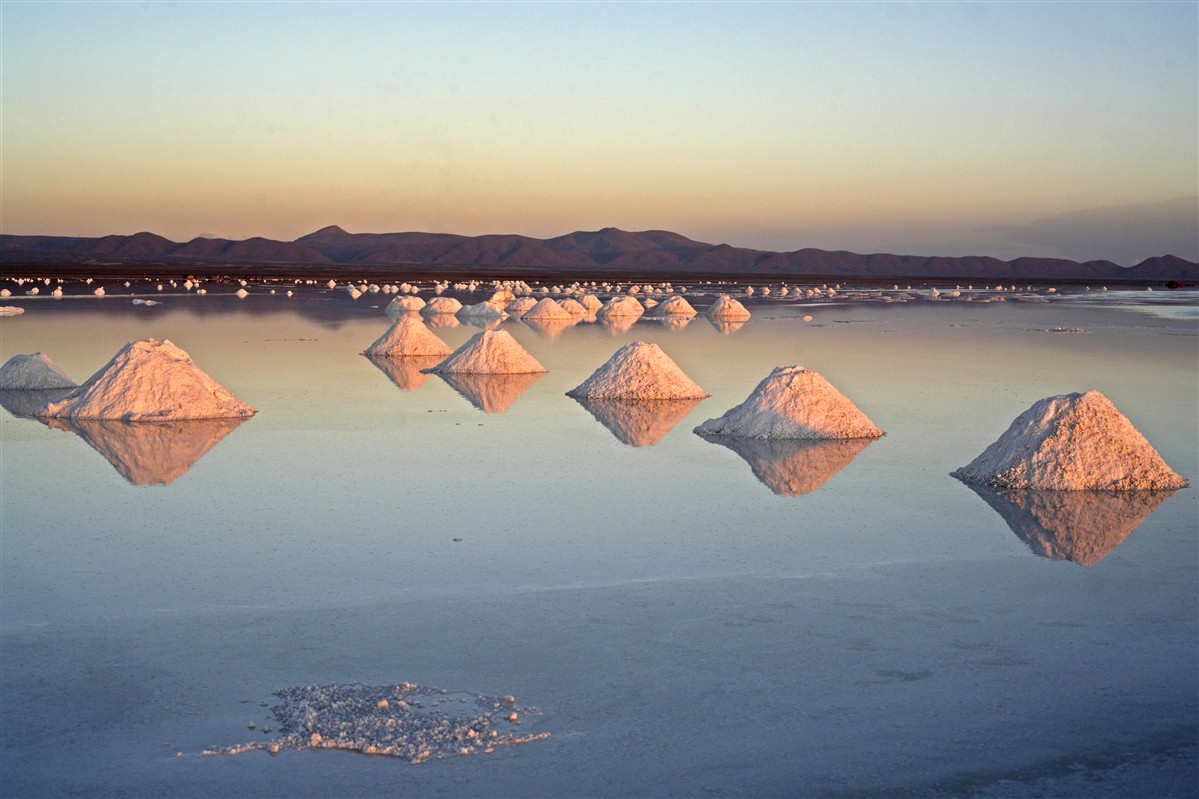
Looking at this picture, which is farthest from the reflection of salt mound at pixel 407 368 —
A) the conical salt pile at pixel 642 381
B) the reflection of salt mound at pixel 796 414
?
the reflection of salt mound at pixel 796 414

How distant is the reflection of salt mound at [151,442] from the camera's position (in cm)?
891

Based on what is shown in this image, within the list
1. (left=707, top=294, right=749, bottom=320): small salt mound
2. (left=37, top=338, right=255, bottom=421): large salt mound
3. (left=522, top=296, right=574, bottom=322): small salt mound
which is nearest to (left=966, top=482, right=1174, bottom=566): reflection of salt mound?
(left=37, top=338, right=255, bottom=421): large salt mound

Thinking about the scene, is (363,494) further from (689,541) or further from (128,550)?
(689,541)

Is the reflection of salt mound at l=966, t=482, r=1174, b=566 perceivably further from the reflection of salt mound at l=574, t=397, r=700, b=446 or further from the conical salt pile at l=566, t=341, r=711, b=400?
the conical salt pile at l=566, t=341, r=711, b=400

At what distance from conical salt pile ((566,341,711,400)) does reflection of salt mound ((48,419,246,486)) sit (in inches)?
160

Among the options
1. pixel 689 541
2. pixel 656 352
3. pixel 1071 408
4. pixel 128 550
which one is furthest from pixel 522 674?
pixel 656 352

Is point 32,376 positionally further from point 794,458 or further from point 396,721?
point 396,721

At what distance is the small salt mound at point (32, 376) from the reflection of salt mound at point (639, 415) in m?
6.15

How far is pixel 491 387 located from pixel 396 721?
10384 mm

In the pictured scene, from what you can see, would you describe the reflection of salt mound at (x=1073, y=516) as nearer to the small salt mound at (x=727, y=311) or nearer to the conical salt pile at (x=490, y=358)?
the conical salt pile at (x=490, y=358)

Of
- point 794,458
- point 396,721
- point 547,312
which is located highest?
point 547,312

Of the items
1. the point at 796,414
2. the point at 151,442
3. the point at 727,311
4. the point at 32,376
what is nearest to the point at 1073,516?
the point at 796,414

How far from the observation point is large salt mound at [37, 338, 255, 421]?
11523 mm

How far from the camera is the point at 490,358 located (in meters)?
15.9
